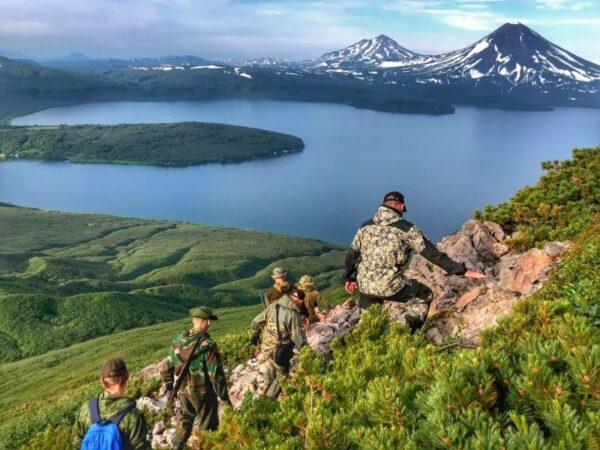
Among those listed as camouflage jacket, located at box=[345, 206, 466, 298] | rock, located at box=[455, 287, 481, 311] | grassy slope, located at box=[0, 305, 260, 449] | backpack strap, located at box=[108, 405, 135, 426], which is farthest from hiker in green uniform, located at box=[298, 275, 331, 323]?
grassy slope, located at box=[0, 305, 260, 449]

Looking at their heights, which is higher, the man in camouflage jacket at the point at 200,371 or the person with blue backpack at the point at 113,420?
the person with blue backpack at the point at 113,420

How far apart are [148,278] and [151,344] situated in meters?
66.0

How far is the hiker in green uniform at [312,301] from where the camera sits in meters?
14.0

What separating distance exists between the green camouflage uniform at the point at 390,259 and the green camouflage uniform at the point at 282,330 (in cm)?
152

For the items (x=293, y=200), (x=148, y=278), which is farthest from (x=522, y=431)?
(x=293, y=200)

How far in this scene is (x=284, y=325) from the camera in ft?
34.4

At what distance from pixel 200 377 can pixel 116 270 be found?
114 m

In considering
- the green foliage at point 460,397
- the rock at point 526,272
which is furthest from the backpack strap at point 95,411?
the rock at point 526,272

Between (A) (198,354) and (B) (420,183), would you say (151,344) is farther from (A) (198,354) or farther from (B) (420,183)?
(B) (420,183)

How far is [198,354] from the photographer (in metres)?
8.86

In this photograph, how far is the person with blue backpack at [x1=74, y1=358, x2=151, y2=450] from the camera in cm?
600

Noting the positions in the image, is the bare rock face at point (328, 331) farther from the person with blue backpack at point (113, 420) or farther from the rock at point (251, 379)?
the person with blue backpack at point (113, 420)

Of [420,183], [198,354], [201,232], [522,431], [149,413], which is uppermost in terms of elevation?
[522,431]

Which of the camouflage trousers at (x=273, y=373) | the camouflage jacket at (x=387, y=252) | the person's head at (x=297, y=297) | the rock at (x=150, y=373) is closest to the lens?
the camouflage jacket at (x=387, y=252)
